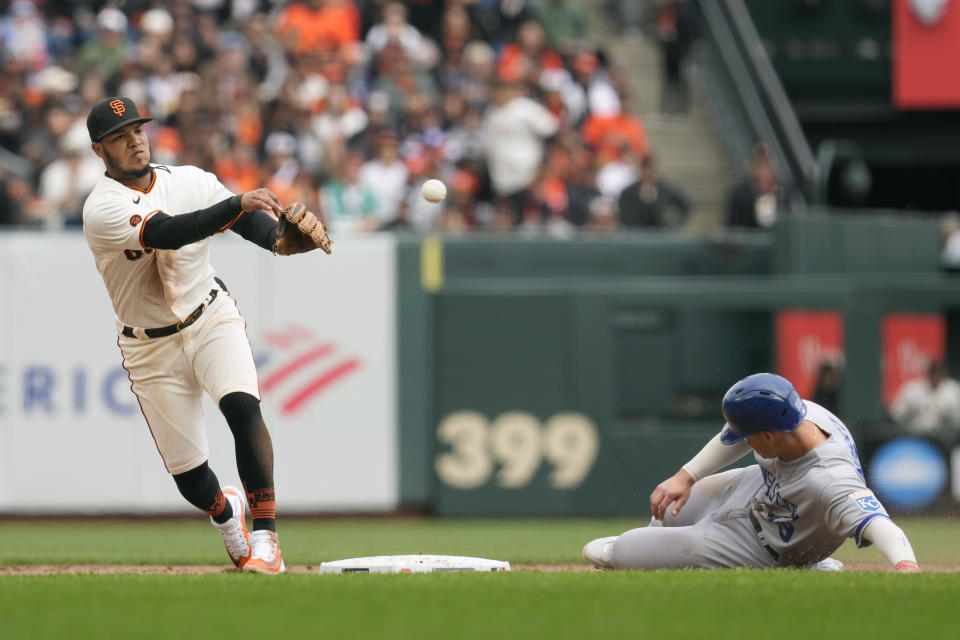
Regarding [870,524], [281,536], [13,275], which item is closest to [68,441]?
[13,275]

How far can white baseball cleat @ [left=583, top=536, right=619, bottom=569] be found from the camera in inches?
278

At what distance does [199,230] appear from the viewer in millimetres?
6371

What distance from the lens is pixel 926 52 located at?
18094 millimetres

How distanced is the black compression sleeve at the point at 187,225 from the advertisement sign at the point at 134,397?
19.1 ft

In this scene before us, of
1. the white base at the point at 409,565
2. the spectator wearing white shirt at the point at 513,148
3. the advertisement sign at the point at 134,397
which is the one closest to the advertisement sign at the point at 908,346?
the spectator wearing white shirt at the point at 513,148

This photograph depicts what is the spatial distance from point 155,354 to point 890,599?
3.46 m

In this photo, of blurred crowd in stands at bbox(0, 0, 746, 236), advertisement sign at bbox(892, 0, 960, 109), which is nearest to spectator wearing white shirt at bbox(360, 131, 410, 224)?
blurred crowd in stands at bbox(0, 0, 746, 236)

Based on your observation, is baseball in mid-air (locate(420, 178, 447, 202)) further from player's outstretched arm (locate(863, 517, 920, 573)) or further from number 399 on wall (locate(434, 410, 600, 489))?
number 399 on wall (locate(434, 410, 600, 489))

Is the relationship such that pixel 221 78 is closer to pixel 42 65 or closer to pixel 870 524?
pixel 42 65

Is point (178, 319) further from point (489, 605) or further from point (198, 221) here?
point (489, 605)

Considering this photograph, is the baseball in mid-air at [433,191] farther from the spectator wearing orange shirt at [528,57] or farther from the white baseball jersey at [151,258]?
the spectator wearing orange shirt at [528,57]

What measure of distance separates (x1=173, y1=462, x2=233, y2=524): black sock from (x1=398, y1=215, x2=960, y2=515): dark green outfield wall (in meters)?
5.51

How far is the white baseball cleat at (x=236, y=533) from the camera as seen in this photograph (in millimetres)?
7114

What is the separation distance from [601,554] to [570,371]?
5550 millimetres
